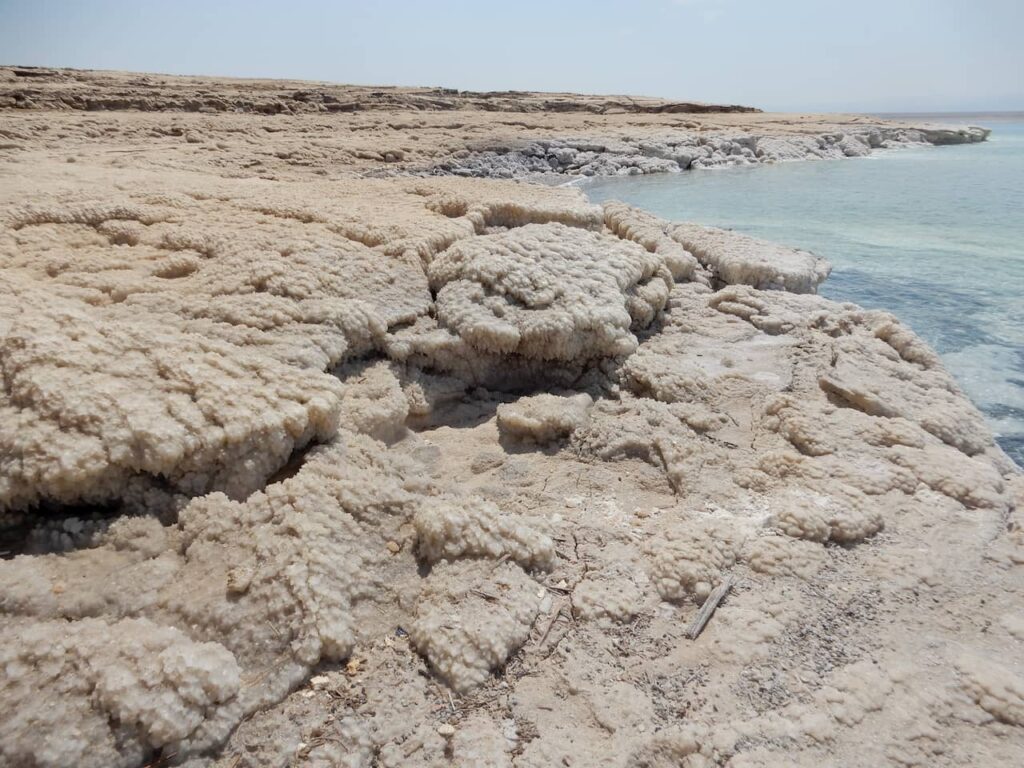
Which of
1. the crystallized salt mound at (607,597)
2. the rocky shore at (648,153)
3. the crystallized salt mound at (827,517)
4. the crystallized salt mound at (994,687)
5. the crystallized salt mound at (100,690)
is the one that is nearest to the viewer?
the crystallized salt mound at (100,690)

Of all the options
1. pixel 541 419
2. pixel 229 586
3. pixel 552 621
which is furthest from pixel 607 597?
pixel 229 586

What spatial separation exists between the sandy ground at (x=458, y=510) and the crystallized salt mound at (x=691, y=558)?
0.01 m

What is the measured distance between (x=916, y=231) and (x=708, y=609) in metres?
10.3

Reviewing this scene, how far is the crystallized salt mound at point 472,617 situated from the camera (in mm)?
1754

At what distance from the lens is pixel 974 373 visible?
4945mm

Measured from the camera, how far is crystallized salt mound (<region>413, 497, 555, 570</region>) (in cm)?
207

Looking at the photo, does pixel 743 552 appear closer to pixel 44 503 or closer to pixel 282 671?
pixel 282 671

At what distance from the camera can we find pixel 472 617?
73.5 inches

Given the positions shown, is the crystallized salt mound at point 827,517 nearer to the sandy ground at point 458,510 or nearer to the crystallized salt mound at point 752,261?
the sandy ground at point 458,510

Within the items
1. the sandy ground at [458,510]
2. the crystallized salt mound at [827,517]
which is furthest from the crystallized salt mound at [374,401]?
the crystallized salt mound at [827,517]

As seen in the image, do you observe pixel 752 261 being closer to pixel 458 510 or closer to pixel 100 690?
pixel 458 510

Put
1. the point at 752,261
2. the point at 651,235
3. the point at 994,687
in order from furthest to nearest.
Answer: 1. the point at 651,235
2. the point at 752,261
3. the point at 994,687

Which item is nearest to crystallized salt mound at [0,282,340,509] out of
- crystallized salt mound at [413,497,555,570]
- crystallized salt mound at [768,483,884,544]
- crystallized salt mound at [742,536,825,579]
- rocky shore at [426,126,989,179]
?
crystallized salt mound at [413,497,555,570]

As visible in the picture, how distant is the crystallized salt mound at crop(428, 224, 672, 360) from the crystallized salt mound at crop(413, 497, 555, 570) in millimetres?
1163
